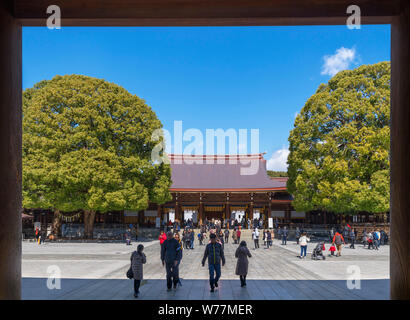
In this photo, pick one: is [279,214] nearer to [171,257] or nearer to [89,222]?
[89,222]

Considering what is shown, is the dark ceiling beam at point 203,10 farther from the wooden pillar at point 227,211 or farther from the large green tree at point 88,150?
the wooden pillar at point 227,211

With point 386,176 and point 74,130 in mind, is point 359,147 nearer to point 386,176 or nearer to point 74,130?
point 386,176

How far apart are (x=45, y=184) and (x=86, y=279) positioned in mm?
15280

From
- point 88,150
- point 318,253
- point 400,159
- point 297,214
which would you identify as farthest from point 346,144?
point 400,159

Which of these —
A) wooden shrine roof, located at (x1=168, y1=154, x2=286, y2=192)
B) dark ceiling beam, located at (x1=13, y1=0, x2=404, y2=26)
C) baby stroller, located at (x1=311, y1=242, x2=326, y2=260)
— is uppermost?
dark ceiling beam, located at (x1=13, y1=0, x2=404, y2=26)

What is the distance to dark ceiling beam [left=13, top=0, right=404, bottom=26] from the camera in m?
6.48

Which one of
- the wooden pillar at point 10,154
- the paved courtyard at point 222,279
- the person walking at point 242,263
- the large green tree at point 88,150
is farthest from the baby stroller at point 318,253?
the wooden pillar at point 10,154

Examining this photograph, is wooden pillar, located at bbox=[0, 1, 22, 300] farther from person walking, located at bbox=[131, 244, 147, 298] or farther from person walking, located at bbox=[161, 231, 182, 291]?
person walking, located at bbox=[161, 231, 182, 291]

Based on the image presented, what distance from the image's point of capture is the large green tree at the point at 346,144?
78.0 ft

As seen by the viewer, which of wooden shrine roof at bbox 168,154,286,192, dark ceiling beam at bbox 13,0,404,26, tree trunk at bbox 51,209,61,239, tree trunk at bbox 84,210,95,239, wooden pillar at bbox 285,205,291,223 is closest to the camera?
dark ceiling beam at bbox 13,0,404,26

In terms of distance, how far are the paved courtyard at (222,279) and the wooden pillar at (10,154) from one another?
9.43ft

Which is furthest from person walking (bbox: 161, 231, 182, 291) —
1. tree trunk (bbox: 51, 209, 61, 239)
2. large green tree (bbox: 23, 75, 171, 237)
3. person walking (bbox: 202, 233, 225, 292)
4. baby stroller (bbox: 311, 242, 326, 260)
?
tree trunk (bbox: 51, 209, 61, 239)

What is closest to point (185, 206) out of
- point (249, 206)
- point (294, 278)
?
point (249, 206)

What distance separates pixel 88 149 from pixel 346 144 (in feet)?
58.5
